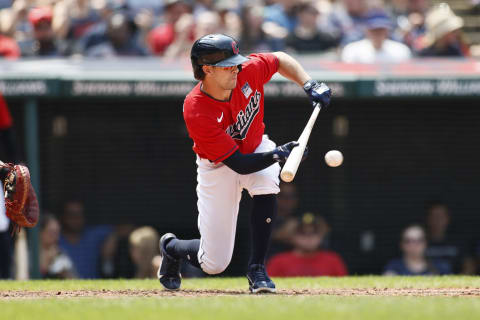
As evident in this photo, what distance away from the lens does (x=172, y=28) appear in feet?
32.1

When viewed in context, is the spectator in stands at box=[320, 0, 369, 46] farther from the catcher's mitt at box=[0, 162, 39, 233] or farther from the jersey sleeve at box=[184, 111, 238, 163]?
the catcher's mitt at box=[0, 162, 39, 233]

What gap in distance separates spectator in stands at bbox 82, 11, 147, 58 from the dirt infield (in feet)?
14.0

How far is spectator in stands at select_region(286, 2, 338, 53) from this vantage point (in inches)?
383

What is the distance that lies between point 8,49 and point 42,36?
1.16 feet

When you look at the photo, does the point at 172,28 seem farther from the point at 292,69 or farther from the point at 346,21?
the point at 292,69

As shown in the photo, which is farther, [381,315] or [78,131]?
[78,131]

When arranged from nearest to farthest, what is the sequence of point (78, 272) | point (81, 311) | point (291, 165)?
point (81, 311) → point (291, 165) → point (78, 272)

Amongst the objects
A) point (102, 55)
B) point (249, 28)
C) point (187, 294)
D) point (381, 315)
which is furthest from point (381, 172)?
point (381, 315)

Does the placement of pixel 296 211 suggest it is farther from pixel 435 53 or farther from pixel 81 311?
pixel 81 311

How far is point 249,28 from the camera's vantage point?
962cm

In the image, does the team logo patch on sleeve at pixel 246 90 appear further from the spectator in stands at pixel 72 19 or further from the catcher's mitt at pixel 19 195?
the spectator in stands at pixel 72 19

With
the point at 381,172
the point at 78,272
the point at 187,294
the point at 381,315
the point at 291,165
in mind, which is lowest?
the point at 78,272

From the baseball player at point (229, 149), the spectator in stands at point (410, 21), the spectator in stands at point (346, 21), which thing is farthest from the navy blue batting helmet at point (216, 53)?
the spectator in stands at point (410, 21)

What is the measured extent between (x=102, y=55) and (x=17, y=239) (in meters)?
1.99
